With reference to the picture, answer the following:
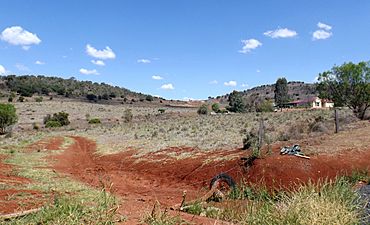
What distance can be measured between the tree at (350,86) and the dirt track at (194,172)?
1628cm

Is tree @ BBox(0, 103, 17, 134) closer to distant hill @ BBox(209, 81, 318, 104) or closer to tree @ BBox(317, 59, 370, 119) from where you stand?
tree @ BBox(317, 59, 370, 119)

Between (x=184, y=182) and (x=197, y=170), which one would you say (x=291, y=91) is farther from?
(x=184, y=182)

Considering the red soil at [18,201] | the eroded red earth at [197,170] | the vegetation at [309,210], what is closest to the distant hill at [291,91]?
the eroded red earth at [197,170]

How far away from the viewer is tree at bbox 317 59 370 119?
107 ft

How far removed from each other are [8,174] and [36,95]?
97.2 meters

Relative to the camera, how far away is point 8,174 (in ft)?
48.7

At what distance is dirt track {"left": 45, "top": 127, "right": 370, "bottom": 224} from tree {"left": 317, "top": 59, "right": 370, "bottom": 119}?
53.4 ft

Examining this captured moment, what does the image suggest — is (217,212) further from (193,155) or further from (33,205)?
(193,155)

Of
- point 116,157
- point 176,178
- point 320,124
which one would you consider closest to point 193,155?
point 176,178

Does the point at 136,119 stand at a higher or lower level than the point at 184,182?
higher

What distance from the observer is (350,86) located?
33531mm

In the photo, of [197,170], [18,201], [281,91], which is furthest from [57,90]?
[18,201]

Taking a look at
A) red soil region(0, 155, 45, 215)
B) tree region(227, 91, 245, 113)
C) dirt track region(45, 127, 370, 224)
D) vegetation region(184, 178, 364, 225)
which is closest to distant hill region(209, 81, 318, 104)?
tree region(227, 91, 245, 113)

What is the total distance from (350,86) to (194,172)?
74.5ft
